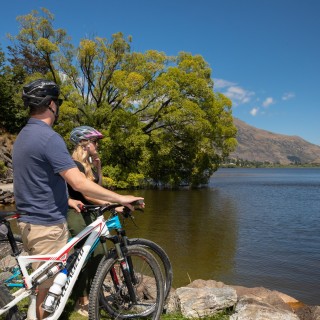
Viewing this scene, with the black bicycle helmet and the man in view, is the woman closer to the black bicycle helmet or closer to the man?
the man

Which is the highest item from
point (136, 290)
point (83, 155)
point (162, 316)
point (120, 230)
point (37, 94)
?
point (37, 94)

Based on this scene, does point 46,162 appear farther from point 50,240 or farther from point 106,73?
point 106,73

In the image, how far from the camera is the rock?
14.2ft

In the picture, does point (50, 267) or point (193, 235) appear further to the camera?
point (193, 235)

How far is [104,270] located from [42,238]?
0.71 metres

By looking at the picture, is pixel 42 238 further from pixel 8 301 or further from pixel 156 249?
pixel 156 249

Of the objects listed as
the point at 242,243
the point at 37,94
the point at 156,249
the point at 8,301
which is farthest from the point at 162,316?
the point at 242,243

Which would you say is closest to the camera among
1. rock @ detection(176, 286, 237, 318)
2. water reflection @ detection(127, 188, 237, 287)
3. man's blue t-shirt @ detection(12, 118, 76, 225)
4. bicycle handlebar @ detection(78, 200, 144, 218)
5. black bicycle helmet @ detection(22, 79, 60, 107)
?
man's blue t-shirt @ detection(12, 118, 76, 225)

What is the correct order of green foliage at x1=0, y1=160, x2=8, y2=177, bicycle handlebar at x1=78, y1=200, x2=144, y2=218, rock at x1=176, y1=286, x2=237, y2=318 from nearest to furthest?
bicycle handlebar at x1=78, y1=200, x2=144, y2=218
rock at x1=176, y1=286, x2=237, y2=318
green foliage at x1=0, y1=160, x2=8, y2=177

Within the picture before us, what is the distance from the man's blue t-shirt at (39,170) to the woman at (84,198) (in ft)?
A: 3.95

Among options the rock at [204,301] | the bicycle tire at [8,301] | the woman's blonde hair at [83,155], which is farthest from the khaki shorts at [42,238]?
the rock at [204,301]

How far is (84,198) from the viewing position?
4500 mm

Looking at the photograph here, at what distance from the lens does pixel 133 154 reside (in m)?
29.0

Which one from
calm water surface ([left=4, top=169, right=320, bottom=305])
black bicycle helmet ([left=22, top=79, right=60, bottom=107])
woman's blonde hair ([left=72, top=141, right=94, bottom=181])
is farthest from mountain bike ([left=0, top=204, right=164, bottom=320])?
calm water surface ([left=4, top=169, right=320, bottom=305])
